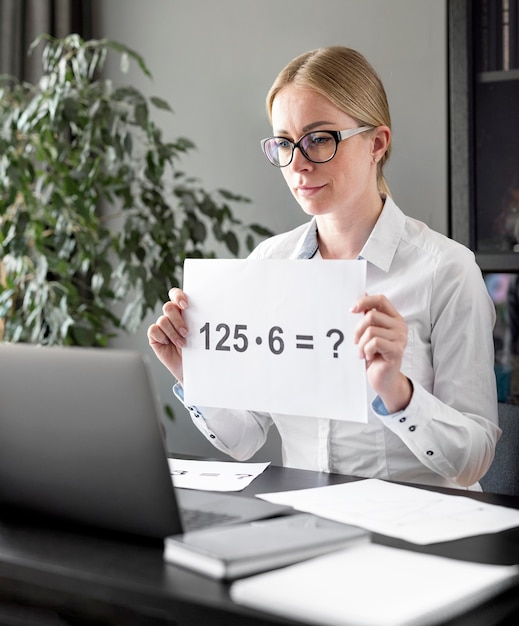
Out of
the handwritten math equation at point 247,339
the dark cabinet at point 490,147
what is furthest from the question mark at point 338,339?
the dark cabinet at point 490,147

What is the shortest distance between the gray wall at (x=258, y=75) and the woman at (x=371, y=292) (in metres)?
0.92

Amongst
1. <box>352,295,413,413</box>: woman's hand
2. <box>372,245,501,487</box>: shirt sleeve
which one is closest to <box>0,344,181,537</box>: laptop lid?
<box>352,295,413,413</box>: woman's hand

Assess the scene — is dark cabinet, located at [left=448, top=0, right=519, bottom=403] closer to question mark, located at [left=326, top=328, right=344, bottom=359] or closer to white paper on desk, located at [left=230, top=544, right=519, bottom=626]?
question mark, located at [left=326, top=328, right=344, bottom=359]

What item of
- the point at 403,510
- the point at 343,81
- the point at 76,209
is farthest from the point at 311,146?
the point at 76,209

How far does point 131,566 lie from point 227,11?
7.62 feet

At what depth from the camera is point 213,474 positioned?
1.32 meters

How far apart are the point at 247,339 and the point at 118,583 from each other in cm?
54

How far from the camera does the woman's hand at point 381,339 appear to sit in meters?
1.15

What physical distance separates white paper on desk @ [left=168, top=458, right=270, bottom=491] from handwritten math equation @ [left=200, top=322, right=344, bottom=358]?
180 mm

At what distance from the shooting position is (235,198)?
8.71 ft

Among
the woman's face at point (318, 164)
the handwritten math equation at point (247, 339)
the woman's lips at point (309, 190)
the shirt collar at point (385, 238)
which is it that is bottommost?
the handwritten math equation at point (247, 339)

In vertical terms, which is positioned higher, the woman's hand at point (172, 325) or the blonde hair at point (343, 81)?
the blonde hair at point (343, 81)

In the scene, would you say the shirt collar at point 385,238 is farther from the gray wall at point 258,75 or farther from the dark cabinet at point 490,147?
the gray wall at point 258,75

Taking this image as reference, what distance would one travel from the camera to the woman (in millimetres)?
1418
